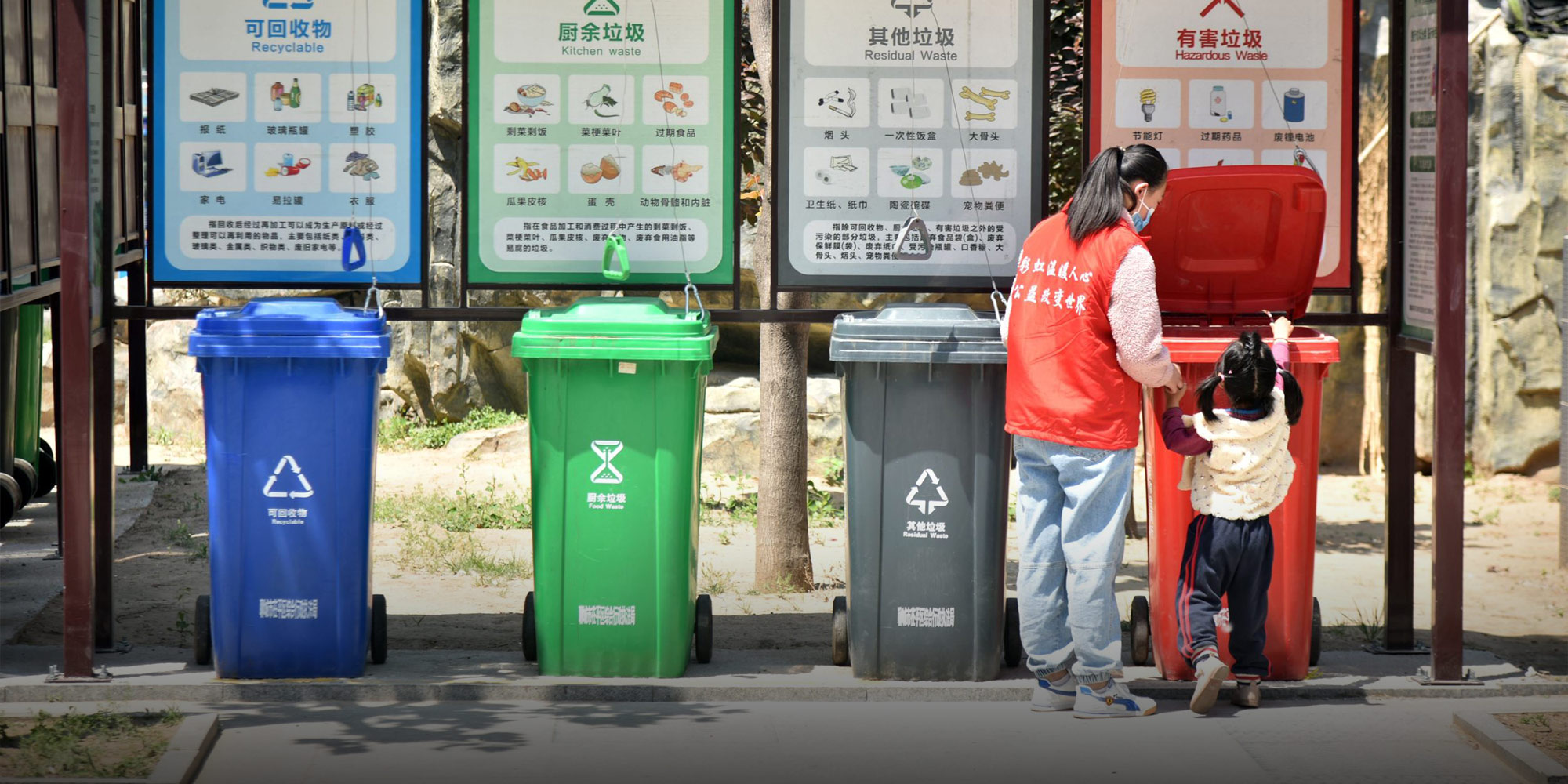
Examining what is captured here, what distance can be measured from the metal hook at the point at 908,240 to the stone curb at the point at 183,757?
286 cm

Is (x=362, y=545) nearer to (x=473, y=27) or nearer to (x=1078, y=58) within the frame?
(x=473, y=27)

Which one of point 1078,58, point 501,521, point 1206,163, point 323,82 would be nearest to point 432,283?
point 501,521

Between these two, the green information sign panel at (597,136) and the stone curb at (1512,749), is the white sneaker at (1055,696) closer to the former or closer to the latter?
the stone curb at (1512,749)

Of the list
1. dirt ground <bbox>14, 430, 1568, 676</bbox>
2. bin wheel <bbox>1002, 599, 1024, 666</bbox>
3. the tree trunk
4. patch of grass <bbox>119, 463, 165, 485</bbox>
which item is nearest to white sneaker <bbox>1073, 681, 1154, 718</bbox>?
bin wheel <bbox>1002, 599, 1024, 666</bbox>

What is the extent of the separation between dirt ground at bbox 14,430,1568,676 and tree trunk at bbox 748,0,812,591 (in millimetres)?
158

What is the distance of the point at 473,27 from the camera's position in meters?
6.11

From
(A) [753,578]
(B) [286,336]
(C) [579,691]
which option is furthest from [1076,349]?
(A) [753,578]

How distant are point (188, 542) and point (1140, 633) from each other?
211 inches

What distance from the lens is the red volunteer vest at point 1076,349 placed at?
16.9ft

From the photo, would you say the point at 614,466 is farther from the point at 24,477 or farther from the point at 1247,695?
the point at 24,477

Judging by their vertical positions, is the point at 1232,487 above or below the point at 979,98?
below

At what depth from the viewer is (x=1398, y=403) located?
6.21m

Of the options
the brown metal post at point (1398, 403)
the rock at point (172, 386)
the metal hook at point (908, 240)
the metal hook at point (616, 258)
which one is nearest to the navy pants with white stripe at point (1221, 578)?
the brown metal post at point (1398, 403)

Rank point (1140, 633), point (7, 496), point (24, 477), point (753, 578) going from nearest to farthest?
point (1140, 633) → point (753, 578) → point (7, 496) → point (24, 477)
